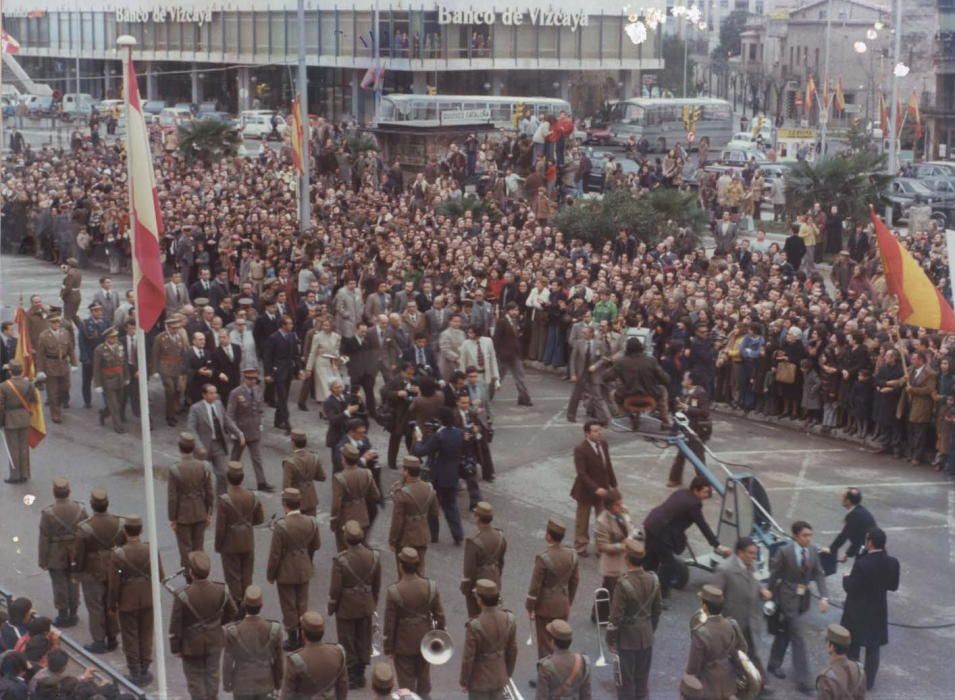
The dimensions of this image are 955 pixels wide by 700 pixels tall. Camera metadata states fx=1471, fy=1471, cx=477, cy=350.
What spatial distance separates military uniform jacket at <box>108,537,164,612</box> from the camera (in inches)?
438

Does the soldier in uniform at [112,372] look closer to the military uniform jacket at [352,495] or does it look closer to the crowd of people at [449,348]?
the crowd of people at [449,348]

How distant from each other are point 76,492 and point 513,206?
17.0 meters

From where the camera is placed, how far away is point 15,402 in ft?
51.8

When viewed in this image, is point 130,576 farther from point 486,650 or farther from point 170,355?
point 170,355

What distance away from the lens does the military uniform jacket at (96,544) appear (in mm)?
11703

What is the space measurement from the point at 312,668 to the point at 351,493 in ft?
12.3

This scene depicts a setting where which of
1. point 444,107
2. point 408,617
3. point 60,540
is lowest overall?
point 408,617

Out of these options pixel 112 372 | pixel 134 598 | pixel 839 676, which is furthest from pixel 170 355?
pixel 839 676

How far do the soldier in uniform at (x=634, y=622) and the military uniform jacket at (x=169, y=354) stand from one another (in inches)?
355

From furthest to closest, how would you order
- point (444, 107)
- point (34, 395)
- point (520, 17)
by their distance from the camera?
1. point (520, 17)
2. point (444, 107)
3. point (34, 395)

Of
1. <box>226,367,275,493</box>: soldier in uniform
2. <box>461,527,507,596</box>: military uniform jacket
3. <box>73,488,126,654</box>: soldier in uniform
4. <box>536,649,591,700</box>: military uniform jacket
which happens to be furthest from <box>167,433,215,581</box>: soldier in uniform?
<box>536,649,591,700</box>: military uniform jacket

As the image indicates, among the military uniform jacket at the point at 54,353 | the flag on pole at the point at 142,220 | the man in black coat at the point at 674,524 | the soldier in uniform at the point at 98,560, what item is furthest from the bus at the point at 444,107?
the flag on pole at the point at 142,220

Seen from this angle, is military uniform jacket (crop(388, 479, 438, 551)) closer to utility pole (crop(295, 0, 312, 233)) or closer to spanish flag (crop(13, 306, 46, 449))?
spanish flag (crop(13, 306, 46, 449))

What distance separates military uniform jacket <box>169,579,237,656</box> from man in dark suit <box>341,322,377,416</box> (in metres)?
7.98
